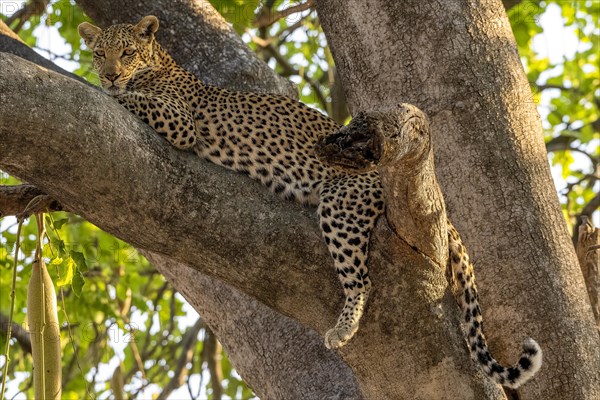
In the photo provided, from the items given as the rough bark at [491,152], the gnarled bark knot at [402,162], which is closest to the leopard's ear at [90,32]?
the rough bark at [491,152]

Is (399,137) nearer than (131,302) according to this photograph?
Yes

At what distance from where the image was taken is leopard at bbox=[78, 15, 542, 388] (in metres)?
4.57

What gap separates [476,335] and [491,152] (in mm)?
1178

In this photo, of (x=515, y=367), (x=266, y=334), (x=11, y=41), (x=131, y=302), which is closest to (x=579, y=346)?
(x=515, y=367)

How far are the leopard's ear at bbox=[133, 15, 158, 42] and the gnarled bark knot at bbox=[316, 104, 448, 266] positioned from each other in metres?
3.03

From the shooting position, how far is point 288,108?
6.19 m

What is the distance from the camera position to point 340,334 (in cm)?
448

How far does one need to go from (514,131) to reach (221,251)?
203 cm

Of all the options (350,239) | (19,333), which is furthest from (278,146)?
(19,333)

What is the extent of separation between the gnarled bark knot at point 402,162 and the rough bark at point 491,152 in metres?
0.99

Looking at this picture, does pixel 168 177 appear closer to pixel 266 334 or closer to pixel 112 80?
pixel 266 334

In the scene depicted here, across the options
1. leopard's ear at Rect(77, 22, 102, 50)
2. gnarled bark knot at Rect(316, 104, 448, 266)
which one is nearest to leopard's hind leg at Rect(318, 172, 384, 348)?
gnarled bark knot at Rect(316, 104, 448, 266)

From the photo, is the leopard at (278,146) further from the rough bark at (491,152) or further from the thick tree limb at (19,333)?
the thick tree limb at (19,333)

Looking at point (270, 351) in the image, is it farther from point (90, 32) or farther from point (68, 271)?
point (90, 32)
